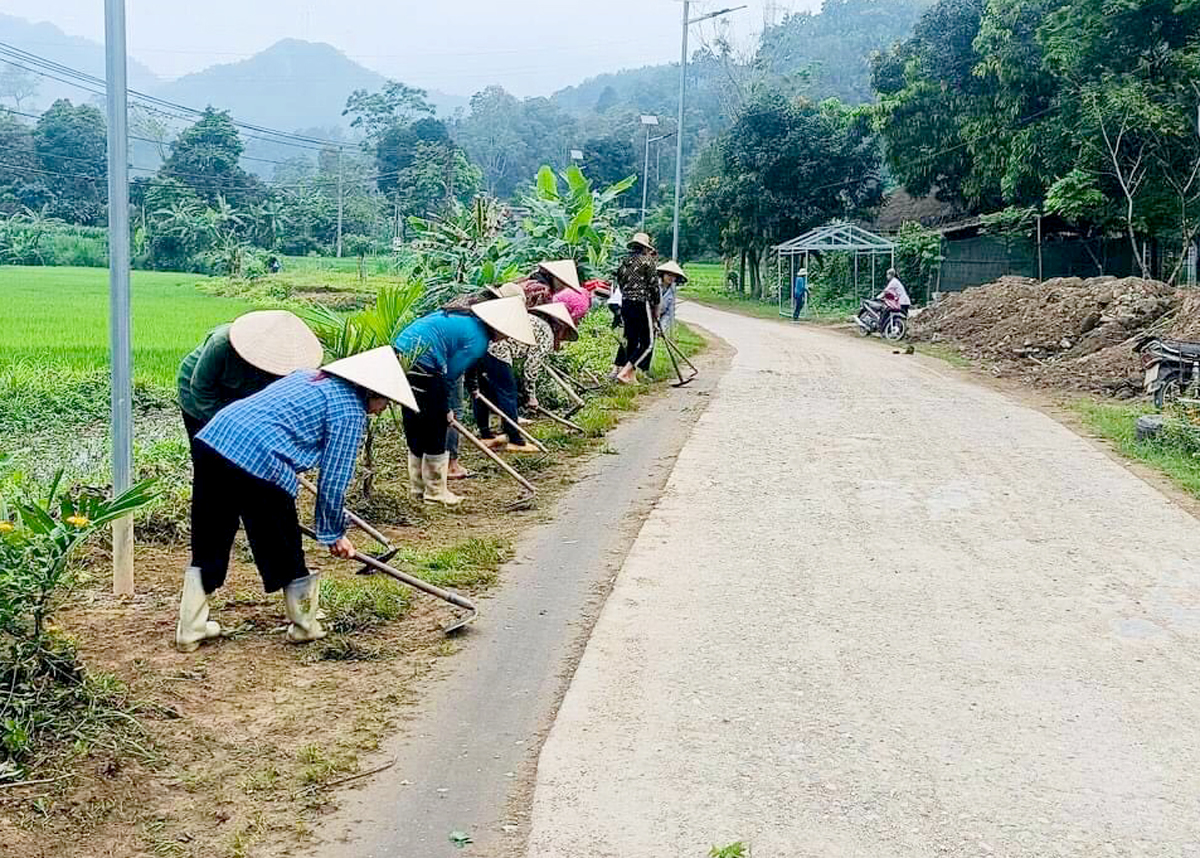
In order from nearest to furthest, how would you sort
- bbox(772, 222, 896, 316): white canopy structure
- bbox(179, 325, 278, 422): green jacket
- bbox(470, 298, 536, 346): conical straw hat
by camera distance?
bbox(179, 325, 278, 422): green jacket → bbox(470, 298, 536, 346): conical straw hat → bbox(772, 222, 896, 316): white canopy structure

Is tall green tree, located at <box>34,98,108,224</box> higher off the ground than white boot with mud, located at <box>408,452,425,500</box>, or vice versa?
tall green tree, located at <box>34,98,108,224</box>

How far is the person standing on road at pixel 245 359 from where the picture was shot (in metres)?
5.75

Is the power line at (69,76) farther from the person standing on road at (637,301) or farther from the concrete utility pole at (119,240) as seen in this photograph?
the person standing on road at (637,301)

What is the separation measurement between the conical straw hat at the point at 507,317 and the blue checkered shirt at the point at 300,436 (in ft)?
Answer: 9.94

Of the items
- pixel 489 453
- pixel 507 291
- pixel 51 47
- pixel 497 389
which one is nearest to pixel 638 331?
pixel 507 291

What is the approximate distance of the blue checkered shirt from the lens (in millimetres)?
→ 4965

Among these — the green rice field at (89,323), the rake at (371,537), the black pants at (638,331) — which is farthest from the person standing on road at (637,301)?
the rake at (371,537)

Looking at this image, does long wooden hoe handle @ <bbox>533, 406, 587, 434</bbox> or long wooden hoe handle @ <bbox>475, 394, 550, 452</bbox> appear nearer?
long wooden hoe handle @ <bbox>475, 394, 550, 452</bbox>

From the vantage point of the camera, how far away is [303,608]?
5332mm

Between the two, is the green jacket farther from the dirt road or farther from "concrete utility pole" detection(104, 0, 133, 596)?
the dirt road

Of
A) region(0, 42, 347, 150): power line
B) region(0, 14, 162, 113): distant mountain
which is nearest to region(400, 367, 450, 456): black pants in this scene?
region(0, 42, 347, 150): power line

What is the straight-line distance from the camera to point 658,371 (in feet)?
50.2

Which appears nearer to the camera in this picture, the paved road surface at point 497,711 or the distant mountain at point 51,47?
the paved road surface at point 497,711

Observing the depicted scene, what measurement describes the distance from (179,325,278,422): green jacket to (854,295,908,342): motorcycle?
61.6ft
